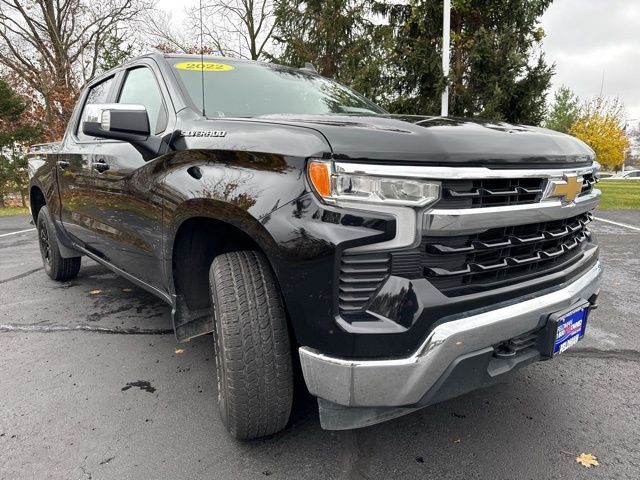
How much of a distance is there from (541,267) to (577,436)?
0.83 m

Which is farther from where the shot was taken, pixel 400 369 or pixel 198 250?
pixel 198 250

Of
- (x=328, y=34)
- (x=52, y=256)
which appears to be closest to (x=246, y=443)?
(x=52, y=256)

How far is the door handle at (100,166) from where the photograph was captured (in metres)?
2.95

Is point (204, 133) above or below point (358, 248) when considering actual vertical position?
above

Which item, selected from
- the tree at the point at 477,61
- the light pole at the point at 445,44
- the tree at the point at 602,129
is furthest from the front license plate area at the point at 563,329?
the tree at the point at 602,129

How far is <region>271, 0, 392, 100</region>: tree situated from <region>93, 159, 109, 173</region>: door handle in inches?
451

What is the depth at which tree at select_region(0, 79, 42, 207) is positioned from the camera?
16.4 meters

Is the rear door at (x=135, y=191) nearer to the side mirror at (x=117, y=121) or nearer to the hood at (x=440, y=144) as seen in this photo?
the side mirror at (x=117, y=121)

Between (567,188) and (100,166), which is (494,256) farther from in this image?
(100,166)

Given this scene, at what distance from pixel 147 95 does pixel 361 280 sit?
2.02 m

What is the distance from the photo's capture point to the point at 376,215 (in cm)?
154

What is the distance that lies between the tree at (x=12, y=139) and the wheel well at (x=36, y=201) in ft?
47.2

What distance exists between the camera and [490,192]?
1.69 m

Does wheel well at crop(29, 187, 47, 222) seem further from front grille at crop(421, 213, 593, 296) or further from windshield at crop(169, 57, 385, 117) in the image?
front grille at crop(421, 213, 593, 296)
